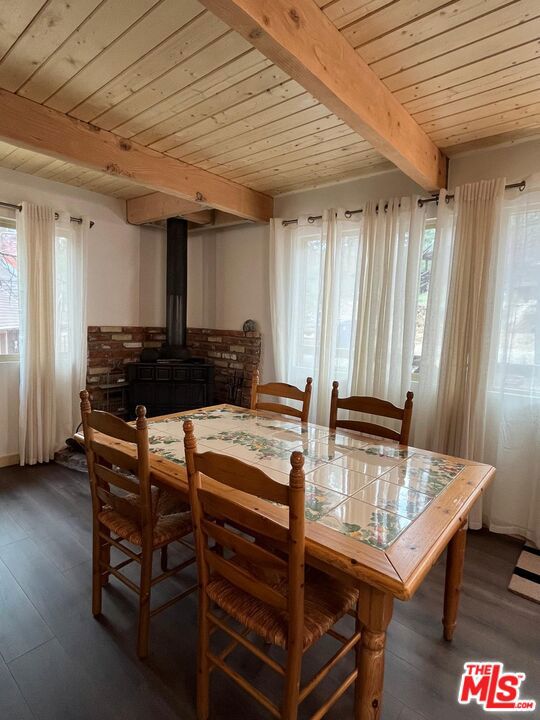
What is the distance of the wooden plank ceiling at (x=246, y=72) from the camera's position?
1412 millimetres

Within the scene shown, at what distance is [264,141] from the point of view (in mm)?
2451

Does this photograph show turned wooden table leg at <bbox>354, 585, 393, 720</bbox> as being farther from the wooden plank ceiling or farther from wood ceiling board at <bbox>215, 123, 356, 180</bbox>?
wood ceiling board at <bbox>215, 123, 356, 180</bbox>

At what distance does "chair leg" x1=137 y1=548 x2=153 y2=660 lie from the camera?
151 cm

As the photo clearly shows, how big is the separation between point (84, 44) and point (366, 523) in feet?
7.04

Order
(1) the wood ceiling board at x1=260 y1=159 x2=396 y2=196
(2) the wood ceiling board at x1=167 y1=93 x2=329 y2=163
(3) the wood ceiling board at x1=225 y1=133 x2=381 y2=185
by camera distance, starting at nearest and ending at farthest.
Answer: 1. (2) the wood ceiling board at x1=167 y1=93 x2=329 y2=163
2. (3) the wood ceiling board at x1=225 y1=133 x2=381 y2=185
3. (1) the wood ceiling board at x1=260 y1=159 x2=396 y2=196

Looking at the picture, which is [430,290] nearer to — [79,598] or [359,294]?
[359,294]

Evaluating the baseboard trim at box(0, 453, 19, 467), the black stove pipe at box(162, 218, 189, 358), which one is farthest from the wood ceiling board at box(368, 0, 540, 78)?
the baseboard trim at box(0, 453, 19, 467)

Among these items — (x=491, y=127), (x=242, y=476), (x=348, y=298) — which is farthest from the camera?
(x=348, y=298)

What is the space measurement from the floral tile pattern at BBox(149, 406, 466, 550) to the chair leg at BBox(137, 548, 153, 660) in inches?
16.0

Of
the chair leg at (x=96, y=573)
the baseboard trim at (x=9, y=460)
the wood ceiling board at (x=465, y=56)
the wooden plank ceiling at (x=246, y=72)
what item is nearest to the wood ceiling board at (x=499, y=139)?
the wooden plank ceiling at (x=246, y=72)

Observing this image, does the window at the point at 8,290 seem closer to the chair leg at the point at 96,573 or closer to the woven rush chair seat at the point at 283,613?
the chair leg at the point at 96,573

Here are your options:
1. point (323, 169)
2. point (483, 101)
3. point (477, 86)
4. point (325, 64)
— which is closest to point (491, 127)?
point (483, 101)

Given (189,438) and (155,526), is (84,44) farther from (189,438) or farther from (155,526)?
(155,526)

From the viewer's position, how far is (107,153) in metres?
2.35
